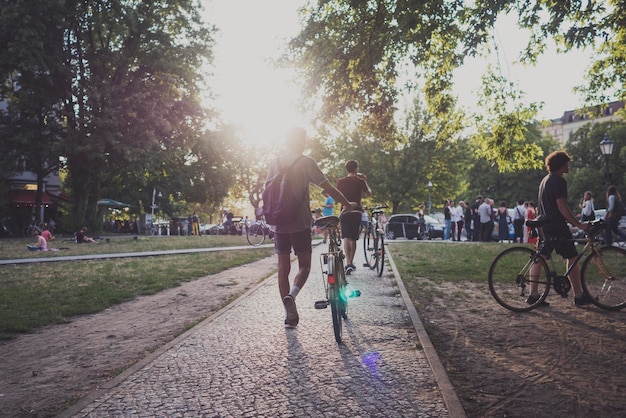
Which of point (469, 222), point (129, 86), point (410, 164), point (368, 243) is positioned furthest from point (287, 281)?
point (410, 164)

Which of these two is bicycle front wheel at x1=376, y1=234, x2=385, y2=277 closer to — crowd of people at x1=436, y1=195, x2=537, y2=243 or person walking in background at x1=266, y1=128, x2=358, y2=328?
person walking in background at x1=266, y1=128, x2=358, y2=328

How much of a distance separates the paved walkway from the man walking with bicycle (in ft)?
6.25

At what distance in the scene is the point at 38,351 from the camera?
5070 mm

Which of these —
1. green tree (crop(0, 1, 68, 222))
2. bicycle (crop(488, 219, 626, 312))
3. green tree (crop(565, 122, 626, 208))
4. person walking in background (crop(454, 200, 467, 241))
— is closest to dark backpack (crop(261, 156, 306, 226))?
bicycle (crop(488, 219, 626, 312))

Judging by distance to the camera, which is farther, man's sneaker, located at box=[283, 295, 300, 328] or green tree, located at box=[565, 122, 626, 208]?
green tree, located at box=[565, 122, 626, 208]

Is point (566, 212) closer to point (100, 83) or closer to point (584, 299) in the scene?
point (584, 299)

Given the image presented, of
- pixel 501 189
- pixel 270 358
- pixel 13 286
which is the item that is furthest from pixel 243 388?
pixel 501 189

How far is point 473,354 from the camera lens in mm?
4520

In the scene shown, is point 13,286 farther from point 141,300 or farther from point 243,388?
point 243,388

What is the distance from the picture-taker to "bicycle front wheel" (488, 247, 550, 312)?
6.55 metres

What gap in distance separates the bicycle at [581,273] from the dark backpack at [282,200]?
112 inches

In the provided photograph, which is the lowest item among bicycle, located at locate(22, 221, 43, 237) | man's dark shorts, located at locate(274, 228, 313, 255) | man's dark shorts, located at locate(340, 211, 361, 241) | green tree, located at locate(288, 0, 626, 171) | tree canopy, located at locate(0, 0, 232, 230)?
man's dark shorts, located at locate(274, 228, 313, 255)

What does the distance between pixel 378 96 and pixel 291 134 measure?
18.3 ft

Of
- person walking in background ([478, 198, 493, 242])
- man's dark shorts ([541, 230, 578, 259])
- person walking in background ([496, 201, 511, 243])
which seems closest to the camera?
man's dark shorts ([541, 230, 578, 259])
